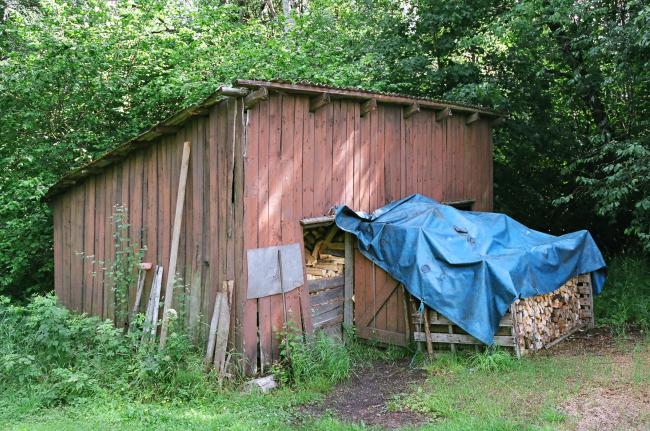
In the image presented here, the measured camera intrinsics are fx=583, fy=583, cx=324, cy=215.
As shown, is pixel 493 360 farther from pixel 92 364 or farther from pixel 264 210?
pixel 92 364

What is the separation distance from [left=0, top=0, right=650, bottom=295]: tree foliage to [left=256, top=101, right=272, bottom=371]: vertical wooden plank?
13.1 ft

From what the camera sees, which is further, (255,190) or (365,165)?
(365,165)

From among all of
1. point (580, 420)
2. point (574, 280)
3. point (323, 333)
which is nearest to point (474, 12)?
point (574, 280)

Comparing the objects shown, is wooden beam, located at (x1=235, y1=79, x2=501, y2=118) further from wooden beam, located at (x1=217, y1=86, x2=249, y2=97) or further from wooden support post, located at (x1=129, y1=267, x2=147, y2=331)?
wooden support post, located at (x1=129, y1=267, x2=147, y2=331)

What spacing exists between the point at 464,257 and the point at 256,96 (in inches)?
128

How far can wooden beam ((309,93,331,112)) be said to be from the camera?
24.7 ft

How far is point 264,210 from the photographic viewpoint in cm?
700

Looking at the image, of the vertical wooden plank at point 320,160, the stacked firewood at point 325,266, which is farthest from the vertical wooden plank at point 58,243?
the vertical wooden plank at point 320,160

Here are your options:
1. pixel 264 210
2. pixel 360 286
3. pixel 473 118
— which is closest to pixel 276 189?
pixel 264 210

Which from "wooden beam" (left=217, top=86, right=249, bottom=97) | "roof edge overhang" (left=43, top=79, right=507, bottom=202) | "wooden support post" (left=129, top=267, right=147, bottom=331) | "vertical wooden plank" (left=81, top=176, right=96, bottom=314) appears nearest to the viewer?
"wooden beam" (left=217, top=86, right=249, bottom=97)

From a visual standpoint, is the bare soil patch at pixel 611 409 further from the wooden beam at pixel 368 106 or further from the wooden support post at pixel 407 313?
the wooden beam at pixel 368 106

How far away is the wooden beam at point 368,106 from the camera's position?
27.5ft

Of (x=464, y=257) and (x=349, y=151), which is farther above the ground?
(x=349, y=151)

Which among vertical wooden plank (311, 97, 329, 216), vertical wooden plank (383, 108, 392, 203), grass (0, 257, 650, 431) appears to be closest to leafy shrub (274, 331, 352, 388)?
grass (0, 257, 650, 431)
